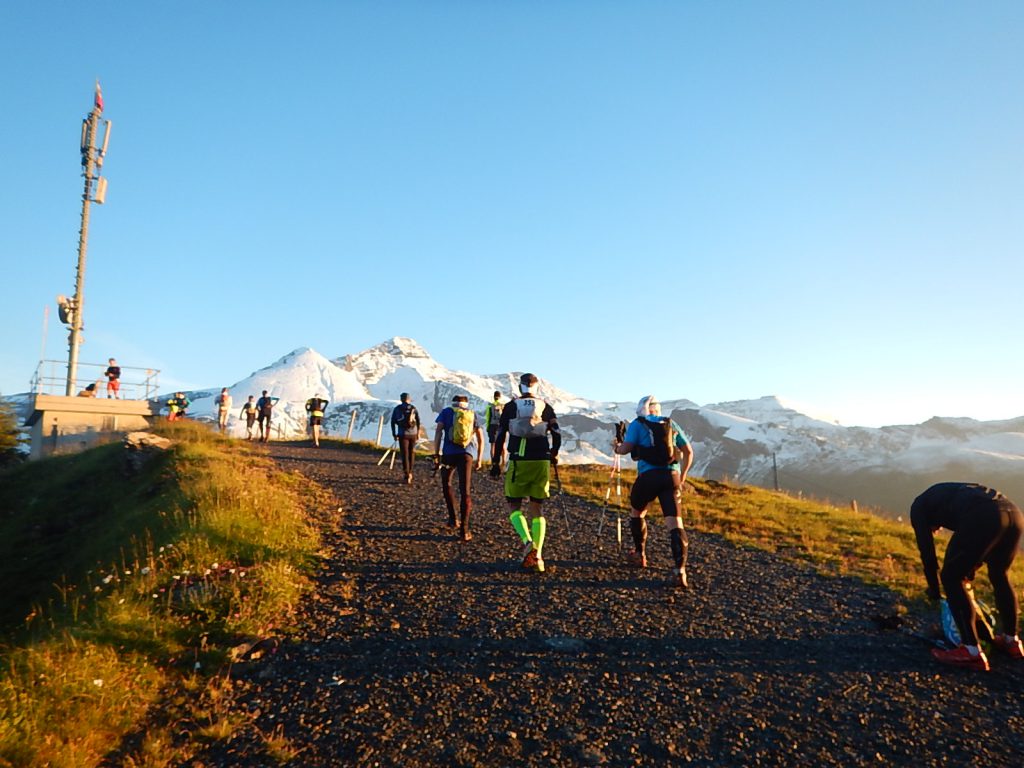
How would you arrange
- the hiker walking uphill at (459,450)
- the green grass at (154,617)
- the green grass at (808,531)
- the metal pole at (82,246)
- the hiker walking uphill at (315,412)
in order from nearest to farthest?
the green grass at (154,617), the green grass at (808,531), the hiker walking uphill at (459,450), the hiker walking uphill at (315,412), the metal pole at (82,246)

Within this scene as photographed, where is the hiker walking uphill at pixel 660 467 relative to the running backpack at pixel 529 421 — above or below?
below

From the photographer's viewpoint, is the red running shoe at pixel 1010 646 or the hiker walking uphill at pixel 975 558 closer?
the hiker walking uphill at pixel 975 558

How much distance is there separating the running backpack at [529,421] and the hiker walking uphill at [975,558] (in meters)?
4.51

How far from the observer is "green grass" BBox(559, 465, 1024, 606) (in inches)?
361

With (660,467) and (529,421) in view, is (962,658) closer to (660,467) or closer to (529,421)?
(660,467)

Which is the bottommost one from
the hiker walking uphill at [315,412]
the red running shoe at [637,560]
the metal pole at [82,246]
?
the red running shoe at [637,560]

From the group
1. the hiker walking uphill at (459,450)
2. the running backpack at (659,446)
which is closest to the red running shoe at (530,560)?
the hiker walking uphill at (459,450)

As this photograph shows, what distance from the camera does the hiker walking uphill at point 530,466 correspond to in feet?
26.2

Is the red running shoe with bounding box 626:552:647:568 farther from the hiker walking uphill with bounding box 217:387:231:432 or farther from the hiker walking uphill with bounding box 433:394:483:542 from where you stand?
the hiker walking uphill with bounding box 217:387:231:432

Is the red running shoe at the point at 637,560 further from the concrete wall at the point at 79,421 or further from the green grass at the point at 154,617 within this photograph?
the concrete wall at the point at 79,421

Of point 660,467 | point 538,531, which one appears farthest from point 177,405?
point 660,467

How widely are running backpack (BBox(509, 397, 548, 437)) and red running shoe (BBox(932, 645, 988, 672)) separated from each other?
501 centimetres

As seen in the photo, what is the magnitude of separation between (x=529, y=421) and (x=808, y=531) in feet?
26.9

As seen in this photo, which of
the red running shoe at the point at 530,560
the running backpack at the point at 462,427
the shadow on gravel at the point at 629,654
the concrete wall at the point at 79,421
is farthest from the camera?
the concrete wall at the point at 79,421
